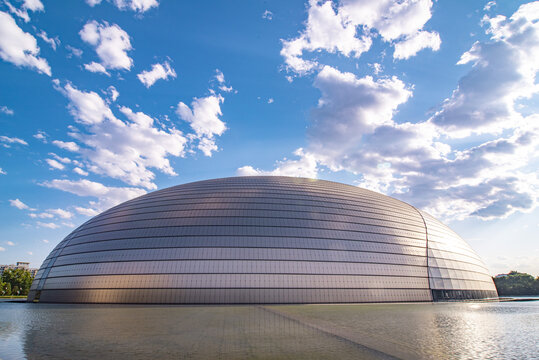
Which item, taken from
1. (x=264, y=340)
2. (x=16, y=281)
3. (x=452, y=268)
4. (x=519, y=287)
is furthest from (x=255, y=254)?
(x=519, y=287)

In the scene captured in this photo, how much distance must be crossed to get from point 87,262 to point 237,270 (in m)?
15.1

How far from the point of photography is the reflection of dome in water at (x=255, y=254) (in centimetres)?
2388

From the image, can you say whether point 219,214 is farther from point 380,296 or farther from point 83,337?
point 83,337

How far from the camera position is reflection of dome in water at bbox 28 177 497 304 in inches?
940

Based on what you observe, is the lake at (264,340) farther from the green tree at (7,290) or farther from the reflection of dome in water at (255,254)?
the green tree at (7,290)

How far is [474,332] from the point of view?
1159cm

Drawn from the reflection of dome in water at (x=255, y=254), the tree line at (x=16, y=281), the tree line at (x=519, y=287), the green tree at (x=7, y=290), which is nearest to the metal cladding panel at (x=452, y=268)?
the reflection of dome in water at (x=255, y=254)

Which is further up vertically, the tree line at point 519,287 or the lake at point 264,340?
the tree line at point 519,287

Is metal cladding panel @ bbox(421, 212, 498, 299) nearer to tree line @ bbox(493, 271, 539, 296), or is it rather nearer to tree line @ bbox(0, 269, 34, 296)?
tree line @ bbox(493, 271, 539, 296)

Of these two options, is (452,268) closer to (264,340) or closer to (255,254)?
(255,254)

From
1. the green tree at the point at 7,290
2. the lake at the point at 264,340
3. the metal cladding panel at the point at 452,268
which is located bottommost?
the lake at the point at 264,340

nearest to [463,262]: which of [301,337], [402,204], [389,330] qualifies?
[402,204]

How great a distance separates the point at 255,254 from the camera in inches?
982

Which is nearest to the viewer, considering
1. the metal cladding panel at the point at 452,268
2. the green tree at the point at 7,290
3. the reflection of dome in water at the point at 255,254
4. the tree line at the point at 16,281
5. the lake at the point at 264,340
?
the lake at the point at 264,340
